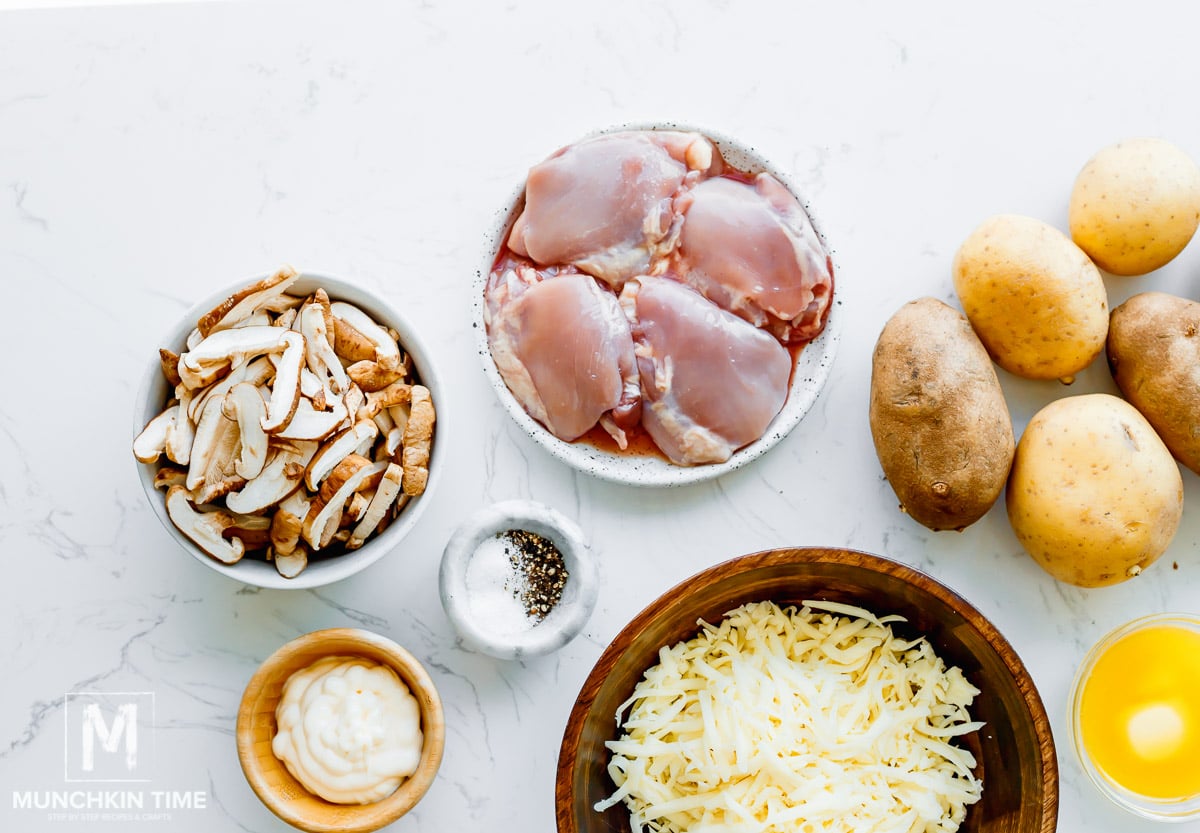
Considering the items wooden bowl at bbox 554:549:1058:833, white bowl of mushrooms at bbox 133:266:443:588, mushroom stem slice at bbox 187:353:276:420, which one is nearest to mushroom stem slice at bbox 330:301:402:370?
white bowl of mushrooms at bbox 133:266:443:588

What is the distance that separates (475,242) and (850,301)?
24.5 inches

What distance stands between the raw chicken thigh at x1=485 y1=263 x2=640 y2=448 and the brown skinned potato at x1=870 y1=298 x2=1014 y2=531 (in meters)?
0.39

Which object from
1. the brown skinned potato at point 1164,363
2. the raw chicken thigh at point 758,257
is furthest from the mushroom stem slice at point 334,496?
the brown skinned potato at point 1164,363

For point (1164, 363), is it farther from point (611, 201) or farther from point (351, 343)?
point (351, 343)

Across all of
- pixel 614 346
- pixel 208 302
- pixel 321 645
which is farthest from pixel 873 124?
pixel 321 645

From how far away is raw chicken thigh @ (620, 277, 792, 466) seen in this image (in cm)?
155

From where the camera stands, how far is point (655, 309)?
1.55m

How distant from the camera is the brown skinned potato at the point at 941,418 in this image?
57.2 inches

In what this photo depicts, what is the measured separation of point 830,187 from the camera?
1.69m

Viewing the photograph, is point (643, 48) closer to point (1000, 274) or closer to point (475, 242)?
point (475, 242)

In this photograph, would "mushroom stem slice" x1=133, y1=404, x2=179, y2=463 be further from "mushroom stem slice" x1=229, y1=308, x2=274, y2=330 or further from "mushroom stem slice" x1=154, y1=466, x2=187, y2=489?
"mushroom stem slice" x1=229, y1=308, x2=274, y2=330

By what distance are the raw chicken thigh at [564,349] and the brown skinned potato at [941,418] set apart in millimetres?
389

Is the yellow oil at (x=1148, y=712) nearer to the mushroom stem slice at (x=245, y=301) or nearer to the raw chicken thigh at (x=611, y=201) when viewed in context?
the raw chicken thigh at (x=611, y=201)

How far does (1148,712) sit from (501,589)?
1019 mm
